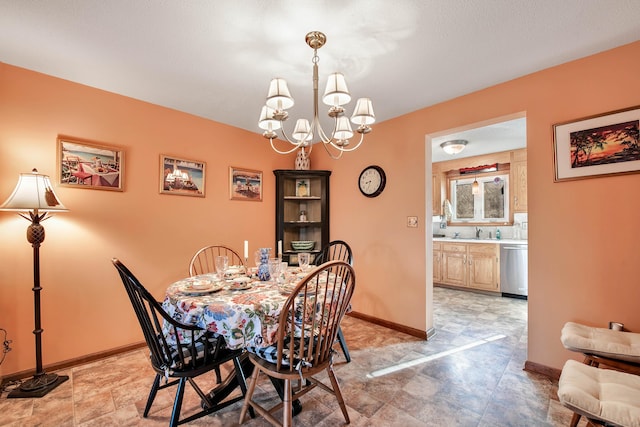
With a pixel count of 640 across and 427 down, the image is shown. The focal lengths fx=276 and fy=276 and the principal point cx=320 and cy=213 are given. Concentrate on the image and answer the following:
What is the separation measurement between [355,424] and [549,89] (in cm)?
277

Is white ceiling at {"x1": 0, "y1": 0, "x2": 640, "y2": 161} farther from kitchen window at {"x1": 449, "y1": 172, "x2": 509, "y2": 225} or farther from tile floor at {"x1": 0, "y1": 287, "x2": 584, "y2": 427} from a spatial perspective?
kitchen window at {"x1": 449, "y1": 172, "x2": 509, "y2": 225}

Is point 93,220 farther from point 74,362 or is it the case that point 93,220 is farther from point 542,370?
point 542,370

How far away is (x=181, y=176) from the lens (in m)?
2.95

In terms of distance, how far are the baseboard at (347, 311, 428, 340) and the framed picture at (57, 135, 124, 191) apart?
2.97 metres

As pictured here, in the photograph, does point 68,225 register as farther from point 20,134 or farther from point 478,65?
point 478,65

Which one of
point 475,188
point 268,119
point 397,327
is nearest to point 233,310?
point 268,119

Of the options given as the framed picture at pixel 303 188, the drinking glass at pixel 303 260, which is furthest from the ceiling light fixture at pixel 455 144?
the drinking glass at pixel 303 260

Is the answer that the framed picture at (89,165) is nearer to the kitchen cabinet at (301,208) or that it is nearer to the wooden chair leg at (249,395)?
the kitchen cabinet at (301,208)

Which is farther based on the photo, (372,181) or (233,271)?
(372,181)

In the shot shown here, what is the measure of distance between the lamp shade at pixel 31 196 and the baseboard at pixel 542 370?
12.5 feet

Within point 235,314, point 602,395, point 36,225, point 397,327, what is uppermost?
point 36,225

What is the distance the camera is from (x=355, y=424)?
1.64 m

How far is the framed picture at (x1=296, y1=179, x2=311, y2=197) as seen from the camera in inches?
160

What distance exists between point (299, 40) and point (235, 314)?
5.67 ft
